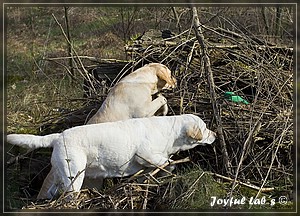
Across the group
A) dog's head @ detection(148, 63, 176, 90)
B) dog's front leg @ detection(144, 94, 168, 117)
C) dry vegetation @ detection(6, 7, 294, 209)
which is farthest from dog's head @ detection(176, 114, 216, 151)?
dog's head @ detection(148, 63, 176, 90)

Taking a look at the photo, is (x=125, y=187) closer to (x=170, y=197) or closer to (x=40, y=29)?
(x=170, y=197)

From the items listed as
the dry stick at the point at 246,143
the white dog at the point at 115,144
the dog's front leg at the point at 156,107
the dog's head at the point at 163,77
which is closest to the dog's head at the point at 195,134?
the white dog at the point at 115,144

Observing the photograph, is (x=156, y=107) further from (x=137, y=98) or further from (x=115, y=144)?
(x=115, y=144)

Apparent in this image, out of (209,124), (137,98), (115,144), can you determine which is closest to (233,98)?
(209,124)

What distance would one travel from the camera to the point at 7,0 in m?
6.16

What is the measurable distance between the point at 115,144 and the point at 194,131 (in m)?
0.74

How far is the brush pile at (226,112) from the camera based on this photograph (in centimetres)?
488

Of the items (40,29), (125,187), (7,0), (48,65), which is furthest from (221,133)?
(40,29)

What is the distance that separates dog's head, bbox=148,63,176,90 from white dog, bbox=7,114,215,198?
646 mm

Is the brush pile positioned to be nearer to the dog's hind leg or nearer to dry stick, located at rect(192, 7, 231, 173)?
dry stick, located at rect(192, 7, 231, 173)

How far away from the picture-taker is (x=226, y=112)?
19.1 feet

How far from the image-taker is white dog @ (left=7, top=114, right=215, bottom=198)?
190 inches

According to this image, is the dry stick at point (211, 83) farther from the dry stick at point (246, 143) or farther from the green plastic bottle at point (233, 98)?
the green plastic bottle at point (233, 98)

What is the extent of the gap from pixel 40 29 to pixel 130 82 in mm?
9398
